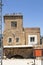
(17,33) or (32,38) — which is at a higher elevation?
(17,33)

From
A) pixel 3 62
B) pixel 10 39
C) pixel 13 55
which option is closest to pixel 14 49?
pixel 13 55

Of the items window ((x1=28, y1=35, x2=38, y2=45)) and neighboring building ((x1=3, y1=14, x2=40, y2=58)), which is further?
window ((x1=28, y1=35, x2=38, y2=45))

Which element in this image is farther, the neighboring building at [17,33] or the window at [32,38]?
the window at [32,38]

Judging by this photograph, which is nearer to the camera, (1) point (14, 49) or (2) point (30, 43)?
(1) point (14, 49)

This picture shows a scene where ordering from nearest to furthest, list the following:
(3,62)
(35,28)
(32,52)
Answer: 1. (3,62)
2. (32,52)
3. (35,28)

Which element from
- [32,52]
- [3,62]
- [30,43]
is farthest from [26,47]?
[3,62]

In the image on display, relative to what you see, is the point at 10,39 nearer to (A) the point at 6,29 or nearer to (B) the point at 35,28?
(A) the point at 6,29

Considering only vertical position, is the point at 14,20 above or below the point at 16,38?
above

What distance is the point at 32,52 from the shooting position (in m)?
38.7

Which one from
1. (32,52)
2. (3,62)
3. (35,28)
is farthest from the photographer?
(35,28)

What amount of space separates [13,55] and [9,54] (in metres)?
0.74

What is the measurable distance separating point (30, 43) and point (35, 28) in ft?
10.4

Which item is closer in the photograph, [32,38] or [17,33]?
[32,38]

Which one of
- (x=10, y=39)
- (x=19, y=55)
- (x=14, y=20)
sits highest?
(x=14, y=20)
